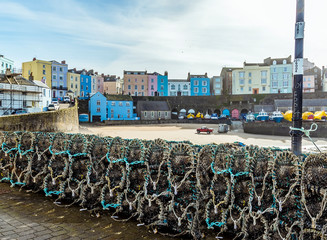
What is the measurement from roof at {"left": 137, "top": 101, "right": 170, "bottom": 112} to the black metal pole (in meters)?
58.6

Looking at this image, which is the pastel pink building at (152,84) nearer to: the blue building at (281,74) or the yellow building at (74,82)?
the yellow building at (74,82)

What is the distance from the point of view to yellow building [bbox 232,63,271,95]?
71625 millimetres

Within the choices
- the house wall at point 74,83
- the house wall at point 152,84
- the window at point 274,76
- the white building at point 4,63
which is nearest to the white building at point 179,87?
the house wall at point 152,84

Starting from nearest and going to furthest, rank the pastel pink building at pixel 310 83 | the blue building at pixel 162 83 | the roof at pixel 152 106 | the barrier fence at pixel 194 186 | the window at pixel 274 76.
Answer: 1. the barrier fence at pixel 194 186
2. the roof at pixel 152 106
3. the pastel pink building at pixel 310 83
4. the window at pixel 274 76
5. the blue building at pixel 162 83

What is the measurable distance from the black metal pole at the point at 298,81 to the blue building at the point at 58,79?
72.5m

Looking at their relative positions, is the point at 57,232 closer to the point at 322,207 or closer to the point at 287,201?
the point at 287,201

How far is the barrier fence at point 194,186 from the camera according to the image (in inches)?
134

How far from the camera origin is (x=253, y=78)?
7219 centimetres

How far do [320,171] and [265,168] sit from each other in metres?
0.73

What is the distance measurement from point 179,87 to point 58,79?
35.9m

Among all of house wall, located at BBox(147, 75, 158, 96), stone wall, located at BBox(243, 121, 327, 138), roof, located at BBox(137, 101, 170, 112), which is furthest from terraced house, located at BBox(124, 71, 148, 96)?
stone wall, located at BBox(243, 121, 327, 138)

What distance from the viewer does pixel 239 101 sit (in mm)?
64938

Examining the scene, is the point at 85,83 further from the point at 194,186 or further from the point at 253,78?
the point at 194,186

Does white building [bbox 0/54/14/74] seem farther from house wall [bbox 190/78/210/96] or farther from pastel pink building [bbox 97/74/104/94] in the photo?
house wall [bbox 190/78/210/96]
